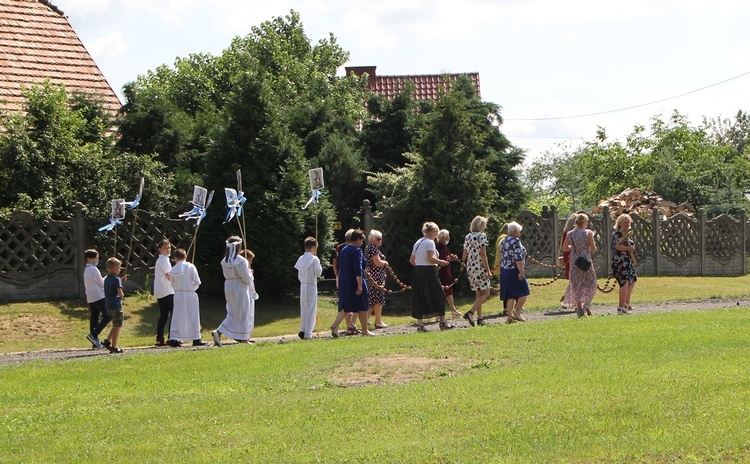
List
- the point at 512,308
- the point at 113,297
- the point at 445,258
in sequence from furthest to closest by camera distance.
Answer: the point at 445,258, the point at 512,308, the point at 113,297

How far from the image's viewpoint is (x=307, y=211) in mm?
24422

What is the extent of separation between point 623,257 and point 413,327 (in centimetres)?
394

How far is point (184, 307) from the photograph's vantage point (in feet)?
60.2

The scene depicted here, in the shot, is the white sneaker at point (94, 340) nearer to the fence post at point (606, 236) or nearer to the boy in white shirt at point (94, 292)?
the boy in white shirt at point (94, 292)

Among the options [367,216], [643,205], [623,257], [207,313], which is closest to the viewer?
[623,257]

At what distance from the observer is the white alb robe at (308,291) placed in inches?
727

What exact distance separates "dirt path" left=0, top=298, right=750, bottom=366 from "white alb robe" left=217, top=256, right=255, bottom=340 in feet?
0.89

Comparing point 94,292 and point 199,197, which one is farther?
point 199,197

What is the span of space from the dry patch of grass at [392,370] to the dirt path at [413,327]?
384 centimetres

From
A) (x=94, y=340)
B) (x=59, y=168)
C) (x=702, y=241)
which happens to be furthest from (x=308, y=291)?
(x=702, y=241)

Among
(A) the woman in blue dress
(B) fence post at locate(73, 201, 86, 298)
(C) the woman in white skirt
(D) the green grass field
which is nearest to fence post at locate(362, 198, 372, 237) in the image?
(B) fence post at locate(73, 201, 86, 298)

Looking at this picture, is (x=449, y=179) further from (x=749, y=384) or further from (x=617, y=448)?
(x=617, y=448)

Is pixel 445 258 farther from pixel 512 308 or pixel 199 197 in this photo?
pixel 199 197

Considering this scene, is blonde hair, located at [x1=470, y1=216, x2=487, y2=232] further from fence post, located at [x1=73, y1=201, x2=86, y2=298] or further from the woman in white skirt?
fence post, located at [x1=73, y1=201, x2=86, y2=298]
